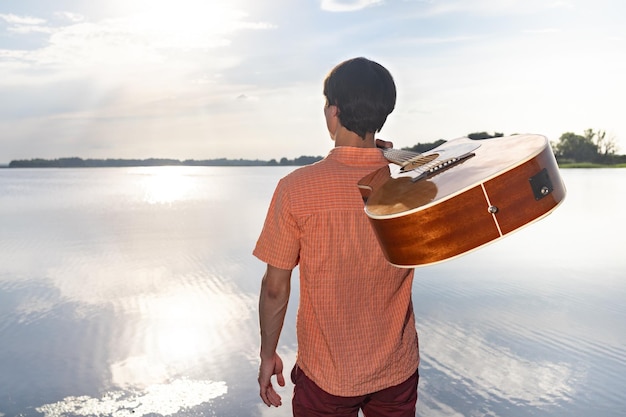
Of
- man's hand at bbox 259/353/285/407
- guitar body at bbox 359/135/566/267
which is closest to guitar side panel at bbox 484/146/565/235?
guitar body at bbox 359/135/566/267

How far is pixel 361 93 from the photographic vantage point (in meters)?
1.47

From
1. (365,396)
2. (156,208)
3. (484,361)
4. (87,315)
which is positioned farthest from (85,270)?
(156,208)

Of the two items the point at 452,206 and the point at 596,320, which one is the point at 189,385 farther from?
the point at 596,320

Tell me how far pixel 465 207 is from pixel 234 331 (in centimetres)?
279

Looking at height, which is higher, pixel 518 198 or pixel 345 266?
pixel 518 198

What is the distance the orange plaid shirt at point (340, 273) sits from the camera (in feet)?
4.81

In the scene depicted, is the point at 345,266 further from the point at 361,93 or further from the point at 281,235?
the point at 361,93

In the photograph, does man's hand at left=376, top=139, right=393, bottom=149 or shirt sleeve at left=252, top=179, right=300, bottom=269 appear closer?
shirt sleeve at left=252, top=179, right=300, bottom=269

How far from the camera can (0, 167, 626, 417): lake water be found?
2.90m

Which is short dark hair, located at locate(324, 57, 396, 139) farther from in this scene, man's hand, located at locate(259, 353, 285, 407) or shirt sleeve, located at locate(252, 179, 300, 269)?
man's hand, located at locate(259, 353, 285, 407)

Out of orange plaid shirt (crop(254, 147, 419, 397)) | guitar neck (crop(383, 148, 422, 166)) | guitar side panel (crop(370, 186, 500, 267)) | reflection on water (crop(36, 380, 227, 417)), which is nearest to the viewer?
guitar side panel (crop(370, 186, 500, 267))

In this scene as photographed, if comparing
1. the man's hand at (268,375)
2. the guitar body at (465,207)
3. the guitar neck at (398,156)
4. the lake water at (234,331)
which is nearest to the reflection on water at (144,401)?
the lake water at (234,331)

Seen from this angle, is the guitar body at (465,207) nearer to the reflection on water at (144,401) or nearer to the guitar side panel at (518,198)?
the guitar side panel at (518,198)

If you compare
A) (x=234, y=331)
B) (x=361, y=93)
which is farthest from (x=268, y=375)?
(x=234, y=331)
